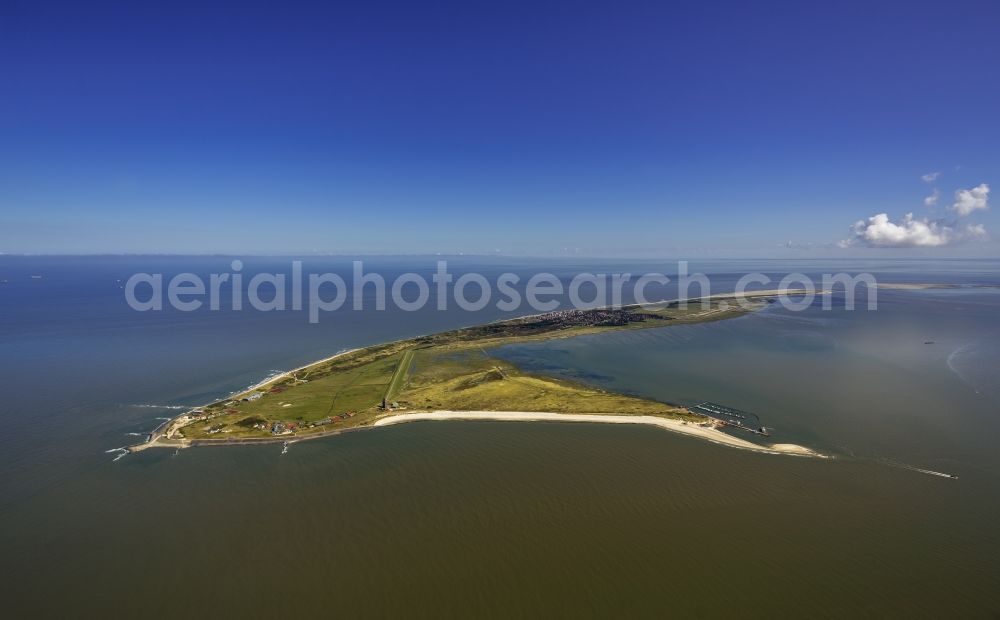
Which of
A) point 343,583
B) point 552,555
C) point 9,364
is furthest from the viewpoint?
point 9,364

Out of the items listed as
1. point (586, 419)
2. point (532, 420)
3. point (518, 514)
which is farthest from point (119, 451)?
point (586, 419)

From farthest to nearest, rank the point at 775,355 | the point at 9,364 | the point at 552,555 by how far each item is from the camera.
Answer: the point at 775,355 < the point at 9,364 < the point at 552,555

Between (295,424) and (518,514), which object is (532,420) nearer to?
(518,514)

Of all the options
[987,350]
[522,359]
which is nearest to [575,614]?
[522,359]

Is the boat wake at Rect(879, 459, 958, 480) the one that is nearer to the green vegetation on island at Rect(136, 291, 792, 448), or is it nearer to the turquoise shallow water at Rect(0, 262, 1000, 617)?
the turquoise shallow water at Rect(0, 262, 1000, 617)

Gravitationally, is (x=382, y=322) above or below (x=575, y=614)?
above

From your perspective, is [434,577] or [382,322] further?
[382,322]

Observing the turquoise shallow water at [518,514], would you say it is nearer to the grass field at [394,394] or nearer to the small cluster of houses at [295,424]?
the small cluster of houses at [295,424]

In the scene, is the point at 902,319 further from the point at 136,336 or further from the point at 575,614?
the point at 136,336

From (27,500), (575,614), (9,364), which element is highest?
(9,364)
